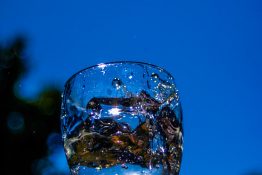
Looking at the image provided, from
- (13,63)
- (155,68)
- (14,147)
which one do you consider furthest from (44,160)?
(155,68)

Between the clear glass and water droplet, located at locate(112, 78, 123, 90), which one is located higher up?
water droplet, located at locate(112, 78, 123, 90)

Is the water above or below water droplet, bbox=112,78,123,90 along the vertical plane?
below

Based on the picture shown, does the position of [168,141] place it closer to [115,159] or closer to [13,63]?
[115,159]

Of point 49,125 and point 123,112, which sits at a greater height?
point 49,125

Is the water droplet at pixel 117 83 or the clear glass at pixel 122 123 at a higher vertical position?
the water droplet at pixel 117 83
